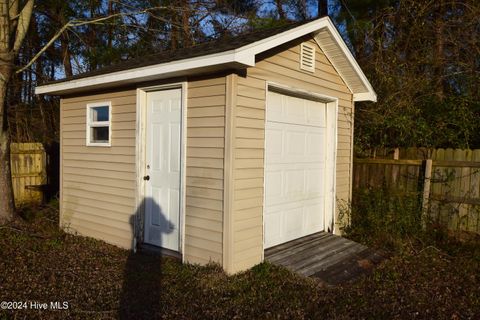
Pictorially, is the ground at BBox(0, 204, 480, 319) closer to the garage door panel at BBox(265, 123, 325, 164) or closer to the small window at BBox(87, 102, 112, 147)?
the garage door panel at BBox(265, 123, 325, 164)

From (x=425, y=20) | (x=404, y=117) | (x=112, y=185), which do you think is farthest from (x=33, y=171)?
(x=425, y=20)

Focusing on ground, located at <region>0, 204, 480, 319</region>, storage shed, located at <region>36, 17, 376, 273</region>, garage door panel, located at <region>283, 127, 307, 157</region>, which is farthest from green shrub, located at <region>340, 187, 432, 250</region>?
garage door panel, located at <region>283, 127, 307, 157</region>

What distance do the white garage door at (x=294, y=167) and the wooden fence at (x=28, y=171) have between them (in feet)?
23.5

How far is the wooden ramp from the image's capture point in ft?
17.1

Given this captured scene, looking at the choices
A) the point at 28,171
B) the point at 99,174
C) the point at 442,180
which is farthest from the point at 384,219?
the point at 28,171

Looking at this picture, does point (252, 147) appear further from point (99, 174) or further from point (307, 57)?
point (99, 174)

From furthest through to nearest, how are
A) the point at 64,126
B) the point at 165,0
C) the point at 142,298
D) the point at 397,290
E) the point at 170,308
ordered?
the point at 165,0
the point at 64,126
the point at 397,290
the point at 142,298
the point at 170,308

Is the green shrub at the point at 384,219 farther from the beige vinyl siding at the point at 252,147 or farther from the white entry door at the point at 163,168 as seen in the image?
the white entry door at the point at 163,168

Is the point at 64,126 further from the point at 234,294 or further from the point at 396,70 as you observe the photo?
the point at 396,70

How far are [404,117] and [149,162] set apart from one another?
5.08m

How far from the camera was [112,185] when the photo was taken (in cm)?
638

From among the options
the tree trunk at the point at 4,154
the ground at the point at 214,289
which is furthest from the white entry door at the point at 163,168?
the tree trunk at the point at 4,154

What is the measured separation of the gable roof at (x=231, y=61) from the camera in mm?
4535

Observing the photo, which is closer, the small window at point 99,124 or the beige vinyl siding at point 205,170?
the beige vinyl siding at point 205,170
